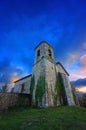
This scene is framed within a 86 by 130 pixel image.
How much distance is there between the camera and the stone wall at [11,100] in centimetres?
1483

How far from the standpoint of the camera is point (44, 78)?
16938 millimetres

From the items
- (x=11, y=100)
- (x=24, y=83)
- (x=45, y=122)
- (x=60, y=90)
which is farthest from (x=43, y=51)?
(x=45, y=122)

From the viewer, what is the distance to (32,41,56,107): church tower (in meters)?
15.5

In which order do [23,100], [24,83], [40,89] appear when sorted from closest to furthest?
1. [40,89]
2. [23,100]
3. [24,83]

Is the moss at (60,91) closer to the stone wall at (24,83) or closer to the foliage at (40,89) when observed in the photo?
the foliage at (40,89)

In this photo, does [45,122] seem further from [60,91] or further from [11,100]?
[60,91]

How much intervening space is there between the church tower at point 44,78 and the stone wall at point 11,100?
1694 millimetres

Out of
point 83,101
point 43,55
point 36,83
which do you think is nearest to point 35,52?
point 43,55

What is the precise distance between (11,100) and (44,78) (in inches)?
267

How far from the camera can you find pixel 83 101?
28.4 m

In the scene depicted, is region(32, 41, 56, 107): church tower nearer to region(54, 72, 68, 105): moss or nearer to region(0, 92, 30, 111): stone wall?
region(54, 72, 68, 105): moss

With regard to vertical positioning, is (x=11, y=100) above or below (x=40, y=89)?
below

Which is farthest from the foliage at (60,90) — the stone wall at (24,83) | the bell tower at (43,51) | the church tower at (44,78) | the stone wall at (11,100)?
the stone wall at (24,83)

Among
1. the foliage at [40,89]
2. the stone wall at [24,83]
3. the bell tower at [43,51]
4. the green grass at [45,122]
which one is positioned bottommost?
the green grass at [45,122]
